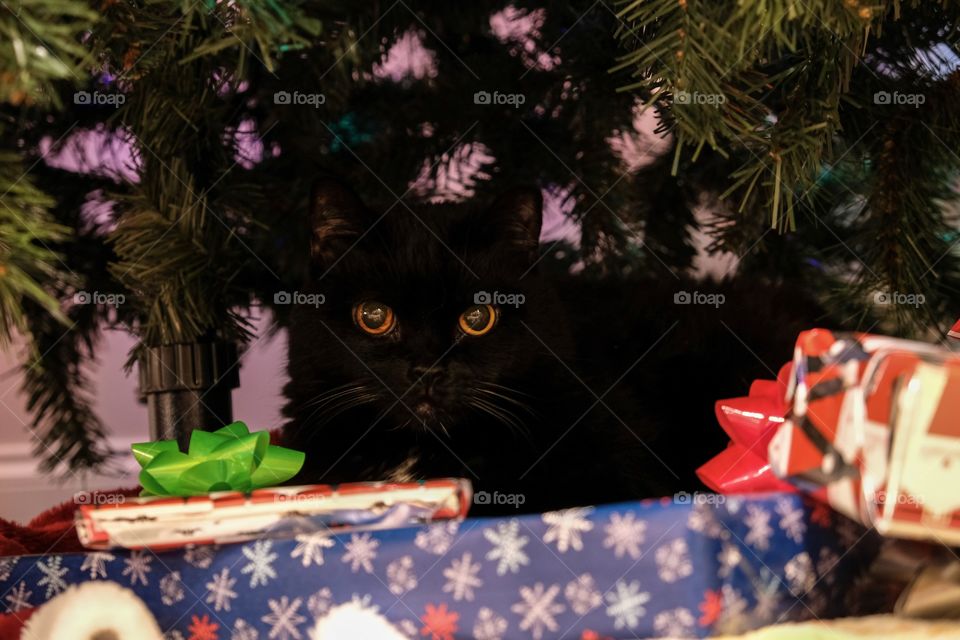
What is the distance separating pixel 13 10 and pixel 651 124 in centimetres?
138

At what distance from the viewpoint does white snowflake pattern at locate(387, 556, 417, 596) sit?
618 mm

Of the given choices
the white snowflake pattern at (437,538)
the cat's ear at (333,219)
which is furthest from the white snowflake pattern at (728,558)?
the cat's ear at (333,219)

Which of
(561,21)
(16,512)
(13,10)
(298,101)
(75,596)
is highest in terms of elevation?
(561,21)

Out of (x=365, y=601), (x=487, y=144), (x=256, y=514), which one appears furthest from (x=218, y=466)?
(x=487, y=144)

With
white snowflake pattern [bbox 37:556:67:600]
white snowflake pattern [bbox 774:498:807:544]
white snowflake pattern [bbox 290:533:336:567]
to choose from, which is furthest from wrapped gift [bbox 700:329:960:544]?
white snowflake pattern [bbox 37:556:67:600]

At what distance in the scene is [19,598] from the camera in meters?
0.66

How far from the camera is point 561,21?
4.15 feet

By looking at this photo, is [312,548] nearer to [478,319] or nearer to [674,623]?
[674,623]

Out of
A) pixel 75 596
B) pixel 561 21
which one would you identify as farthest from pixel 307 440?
pixel 561 21

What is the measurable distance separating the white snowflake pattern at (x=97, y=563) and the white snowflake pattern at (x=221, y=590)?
0.09 m

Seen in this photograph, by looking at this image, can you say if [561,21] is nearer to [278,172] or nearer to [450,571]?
[278,172]

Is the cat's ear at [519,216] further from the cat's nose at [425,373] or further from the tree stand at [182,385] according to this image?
the tree stand at [182,385]

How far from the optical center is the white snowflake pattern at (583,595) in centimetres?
62

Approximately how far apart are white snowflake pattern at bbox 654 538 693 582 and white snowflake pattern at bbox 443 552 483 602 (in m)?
0.14
